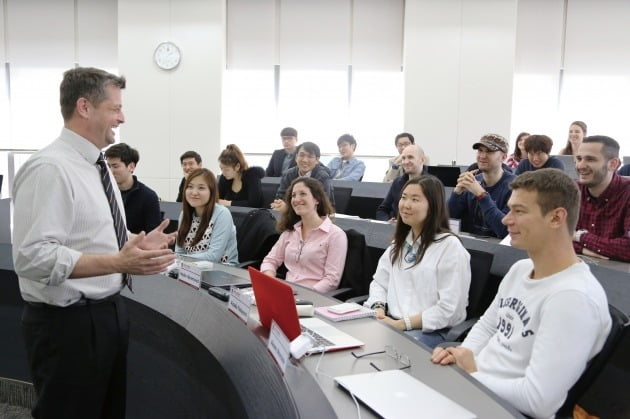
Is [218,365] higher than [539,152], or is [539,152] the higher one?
[539,152]

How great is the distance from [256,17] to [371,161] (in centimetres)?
269

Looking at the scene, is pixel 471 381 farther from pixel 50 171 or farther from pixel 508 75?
pixel 508 75

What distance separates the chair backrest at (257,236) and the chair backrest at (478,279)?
1.44 meters

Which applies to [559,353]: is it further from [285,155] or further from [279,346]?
[285,155]

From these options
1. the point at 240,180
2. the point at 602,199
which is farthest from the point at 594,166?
the point at 240,180

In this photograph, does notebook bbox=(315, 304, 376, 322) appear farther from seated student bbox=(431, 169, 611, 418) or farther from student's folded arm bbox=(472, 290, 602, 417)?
student's folded arm bbox=(472, 290, 602, 417)

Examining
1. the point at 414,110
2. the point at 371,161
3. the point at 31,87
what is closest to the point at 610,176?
the point at 414,110

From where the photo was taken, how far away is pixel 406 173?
3967mm

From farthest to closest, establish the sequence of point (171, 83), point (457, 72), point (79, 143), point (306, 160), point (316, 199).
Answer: point (171, 83)
point (457, 72)
point (306, 160)
point (316, 199)
point (79, 143)

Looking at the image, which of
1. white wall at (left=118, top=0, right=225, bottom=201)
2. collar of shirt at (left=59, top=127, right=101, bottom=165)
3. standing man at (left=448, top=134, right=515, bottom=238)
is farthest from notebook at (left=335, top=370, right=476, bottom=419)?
white wall at (left=118, top=0, right=225, bottom=201)

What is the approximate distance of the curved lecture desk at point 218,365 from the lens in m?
1.22

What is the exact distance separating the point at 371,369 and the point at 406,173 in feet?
9.02

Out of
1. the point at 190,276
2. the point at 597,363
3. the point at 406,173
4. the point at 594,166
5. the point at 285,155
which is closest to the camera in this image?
the point at 597,363

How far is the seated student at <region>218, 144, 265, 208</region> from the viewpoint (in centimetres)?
457
